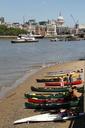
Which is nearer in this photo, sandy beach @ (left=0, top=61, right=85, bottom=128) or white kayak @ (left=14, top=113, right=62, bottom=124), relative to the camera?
sandy beach @ (left=0, top=61, right=85, bottom=128)

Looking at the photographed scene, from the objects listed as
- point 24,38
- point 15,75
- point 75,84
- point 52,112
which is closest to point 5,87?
point 75,84

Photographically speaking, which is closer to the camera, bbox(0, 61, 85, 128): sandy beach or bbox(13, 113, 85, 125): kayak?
bbox(0, 61, 85, 128): sandy beach

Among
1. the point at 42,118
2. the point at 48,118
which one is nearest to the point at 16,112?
the point at 42,118

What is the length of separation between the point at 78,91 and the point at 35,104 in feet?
13.3

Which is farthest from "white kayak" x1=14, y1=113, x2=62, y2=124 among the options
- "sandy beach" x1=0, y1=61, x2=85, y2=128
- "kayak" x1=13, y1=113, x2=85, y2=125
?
"sandy beach" x1=0, y1=61, x2=85, y2=128

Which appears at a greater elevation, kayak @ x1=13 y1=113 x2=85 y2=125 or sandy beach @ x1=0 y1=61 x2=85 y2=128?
kayak @ x1=13 y1=113 x2=85 y2=125

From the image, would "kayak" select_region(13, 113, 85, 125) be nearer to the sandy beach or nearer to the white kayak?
the white kayak

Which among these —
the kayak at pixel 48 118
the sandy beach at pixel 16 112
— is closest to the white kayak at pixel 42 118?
the kayak at pixel 48 118

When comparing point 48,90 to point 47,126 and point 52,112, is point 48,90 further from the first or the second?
point 47,126

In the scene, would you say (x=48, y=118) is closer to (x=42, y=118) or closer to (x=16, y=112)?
(x=42, y=118)

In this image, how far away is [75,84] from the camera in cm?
3259

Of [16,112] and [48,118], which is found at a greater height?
[48,118]

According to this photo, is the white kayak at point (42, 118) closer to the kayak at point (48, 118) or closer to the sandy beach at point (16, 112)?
the kayak at point (48, 118)

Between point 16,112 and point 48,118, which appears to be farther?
point 16,112
